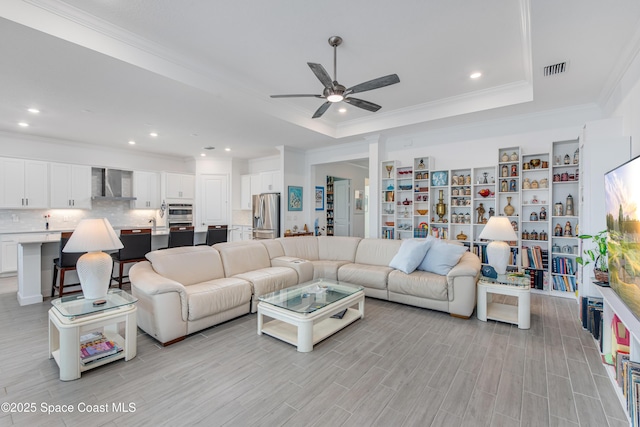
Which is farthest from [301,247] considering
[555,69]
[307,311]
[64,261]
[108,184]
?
[108,184]

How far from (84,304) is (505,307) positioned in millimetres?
4567

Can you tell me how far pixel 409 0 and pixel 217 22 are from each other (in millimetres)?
1738

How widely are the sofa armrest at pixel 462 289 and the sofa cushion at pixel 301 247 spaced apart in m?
2.37

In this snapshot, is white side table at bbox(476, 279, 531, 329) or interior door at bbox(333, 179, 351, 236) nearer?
white side table at bbox(476, 279, 531, 329)

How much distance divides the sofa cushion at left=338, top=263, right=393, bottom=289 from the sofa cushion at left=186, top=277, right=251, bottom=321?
1524 mm

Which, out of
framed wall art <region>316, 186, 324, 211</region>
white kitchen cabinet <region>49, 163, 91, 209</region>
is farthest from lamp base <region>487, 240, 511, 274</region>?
white kitchen cabinet <region>49, 163, 91, 209</region>

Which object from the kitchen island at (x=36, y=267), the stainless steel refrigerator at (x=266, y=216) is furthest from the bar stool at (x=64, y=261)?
the stainless steel refrigerator at (x=266, y=216)

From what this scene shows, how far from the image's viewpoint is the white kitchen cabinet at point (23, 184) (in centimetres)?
554

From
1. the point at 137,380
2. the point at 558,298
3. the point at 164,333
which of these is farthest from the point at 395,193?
the point at 137,380

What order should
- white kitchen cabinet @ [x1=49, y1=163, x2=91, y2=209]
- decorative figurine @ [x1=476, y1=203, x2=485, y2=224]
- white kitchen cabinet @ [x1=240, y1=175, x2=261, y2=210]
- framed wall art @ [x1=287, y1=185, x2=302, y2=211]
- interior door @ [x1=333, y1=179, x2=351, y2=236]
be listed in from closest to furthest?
decorative figurine @ [x1=476, y1=203, x2=485, y2=224] → white kitchen cabinet @ [x1=49, y1=163, x2=91, y2=209] → framed wall art @ [x1=287, y1=185, x2=302, y2=211] → white kitchen cabinet @ [x1=240, y1=175, x2=261, y2=210] → interior door @ [x1=333, y1=179, x2=351, y2=236]

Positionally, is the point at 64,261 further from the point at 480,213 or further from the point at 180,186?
the point at 480,213

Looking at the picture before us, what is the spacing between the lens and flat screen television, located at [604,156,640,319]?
72.4 inches

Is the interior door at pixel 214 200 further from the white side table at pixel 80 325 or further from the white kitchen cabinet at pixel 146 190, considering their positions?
the white side table at pixel 80 325

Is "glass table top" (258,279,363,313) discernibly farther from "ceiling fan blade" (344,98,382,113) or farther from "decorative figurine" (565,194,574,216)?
"decorative figurine" (565,194,574,216)
